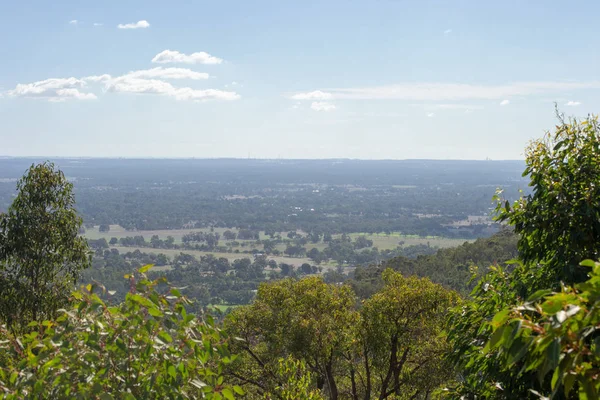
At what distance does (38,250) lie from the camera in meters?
10.0

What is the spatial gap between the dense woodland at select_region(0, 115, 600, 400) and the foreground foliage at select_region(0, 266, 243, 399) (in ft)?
0.04

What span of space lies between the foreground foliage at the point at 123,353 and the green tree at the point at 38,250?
23.4ft

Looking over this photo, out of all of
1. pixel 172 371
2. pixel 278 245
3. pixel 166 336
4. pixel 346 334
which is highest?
pixel 166 336

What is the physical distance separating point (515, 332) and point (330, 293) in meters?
9.95

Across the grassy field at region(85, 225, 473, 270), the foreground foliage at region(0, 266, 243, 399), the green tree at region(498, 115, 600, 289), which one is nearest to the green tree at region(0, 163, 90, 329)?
the foreground foliage at region(0, 266, 243, 399)

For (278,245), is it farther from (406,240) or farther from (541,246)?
(541,246)

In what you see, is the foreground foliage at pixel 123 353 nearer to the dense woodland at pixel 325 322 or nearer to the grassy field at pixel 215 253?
the dense woodland at pixel 325 322

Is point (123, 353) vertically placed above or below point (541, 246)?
below

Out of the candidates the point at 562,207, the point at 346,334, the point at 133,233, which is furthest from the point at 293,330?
the point at 133,233

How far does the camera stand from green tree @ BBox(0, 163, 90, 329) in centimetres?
980

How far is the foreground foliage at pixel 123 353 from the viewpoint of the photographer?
303cm

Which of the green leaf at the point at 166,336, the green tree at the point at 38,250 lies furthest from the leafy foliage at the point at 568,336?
the green tree at the point at 38,250

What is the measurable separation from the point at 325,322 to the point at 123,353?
7.72 m

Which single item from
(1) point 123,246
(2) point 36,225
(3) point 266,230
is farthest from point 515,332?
(3) point 266,230
